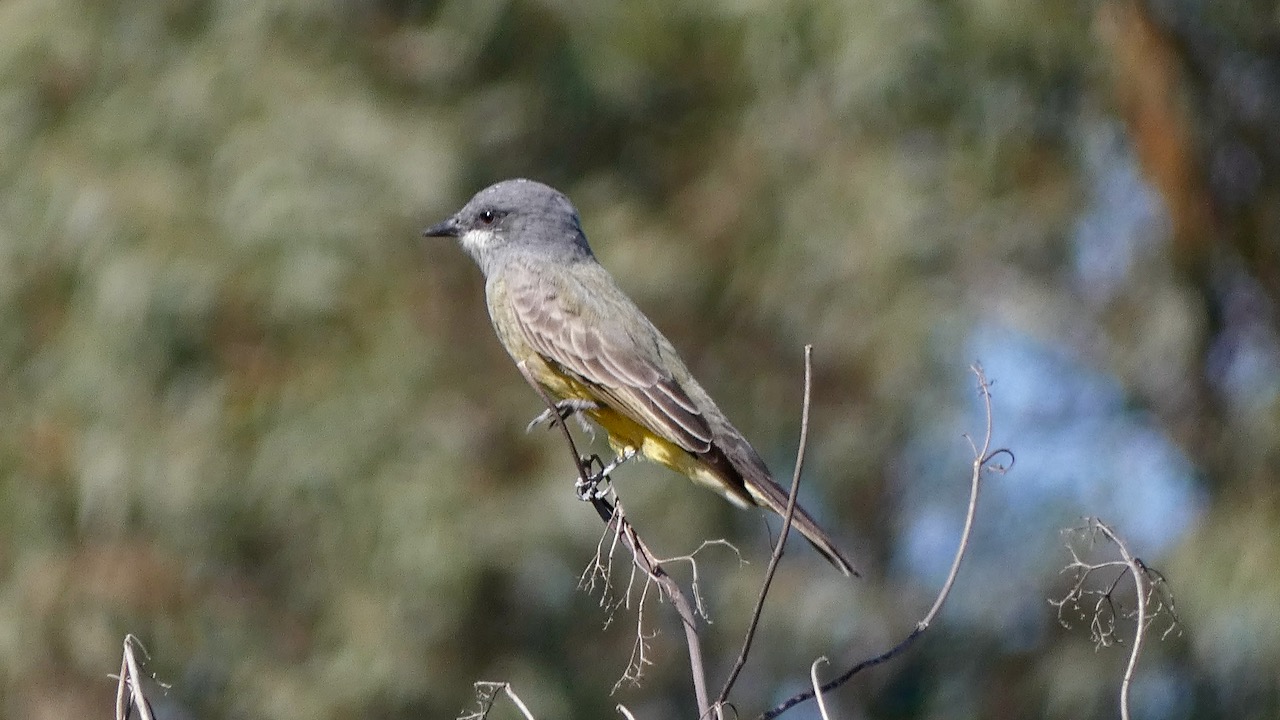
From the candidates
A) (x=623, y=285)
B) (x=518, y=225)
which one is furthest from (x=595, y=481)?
(x=623, y=285)

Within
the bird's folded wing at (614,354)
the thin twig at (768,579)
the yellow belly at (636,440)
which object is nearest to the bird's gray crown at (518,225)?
the bird's folded wing at (614,354)

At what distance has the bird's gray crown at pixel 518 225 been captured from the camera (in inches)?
199

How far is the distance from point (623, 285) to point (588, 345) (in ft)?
11.0

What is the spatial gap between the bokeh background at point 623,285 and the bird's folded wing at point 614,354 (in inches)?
107

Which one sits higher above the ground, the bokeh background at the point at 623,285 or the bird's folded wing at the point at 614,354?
the bokeh background at the point at 623,285

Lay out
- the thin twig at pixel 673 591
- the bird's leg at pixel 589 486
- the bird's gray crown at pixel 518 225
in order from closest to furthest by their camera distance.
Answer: the thin twig at pixel 673 591 < the bird's leg at pixel 589 486 < the bird's gray crown at pixel 518 225

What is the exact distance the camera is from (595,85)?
8234 mm

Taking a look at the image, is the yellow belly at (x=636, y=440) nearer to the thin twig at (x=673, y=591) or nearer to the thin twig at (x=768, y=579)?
the thin twig at (x=673, y=591)

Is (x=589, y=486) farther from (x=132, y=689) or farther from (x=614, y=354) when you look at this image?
(x=132, y=689)

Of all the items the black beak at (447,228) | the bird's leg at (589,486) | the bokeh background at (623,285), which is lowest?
the bird's leg at (589,486)

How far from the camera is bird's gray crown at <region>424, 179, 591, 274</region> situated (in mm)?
5051

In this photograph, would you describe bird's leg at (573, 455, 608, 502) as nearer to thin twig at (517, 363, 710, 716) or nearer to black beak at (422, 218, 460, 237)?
thin twig at (517, 363, 710, 716)

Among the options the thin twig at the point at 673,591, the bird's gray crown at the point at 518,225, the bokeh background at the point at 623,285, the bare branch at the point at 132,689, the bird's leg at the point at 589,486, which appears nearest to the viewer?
the bare branch at the point at 132,689

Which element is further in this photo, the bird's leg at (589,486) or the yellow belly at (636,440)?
the yellow belly at (636,440)
